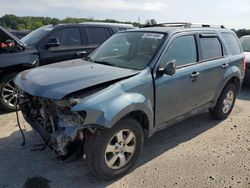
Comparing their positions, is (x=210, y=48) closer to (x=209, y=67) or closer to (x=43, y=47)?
(x=209, y=67)

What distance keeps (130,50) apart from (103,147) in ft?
5.47

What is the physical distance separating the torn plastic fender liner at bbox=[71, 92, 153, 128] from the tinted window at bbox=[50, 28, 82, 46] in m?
3.87

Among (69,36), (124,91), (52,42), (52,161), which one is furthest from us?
(69,36)

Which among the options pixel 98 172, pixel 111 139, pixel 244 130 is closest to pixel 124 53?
pixel 111 139

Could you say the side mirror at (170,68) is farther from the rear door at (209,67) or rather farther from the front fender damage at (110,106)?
the rear door at (209,67)

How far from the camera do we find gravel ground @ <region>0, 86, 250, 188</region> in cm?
365

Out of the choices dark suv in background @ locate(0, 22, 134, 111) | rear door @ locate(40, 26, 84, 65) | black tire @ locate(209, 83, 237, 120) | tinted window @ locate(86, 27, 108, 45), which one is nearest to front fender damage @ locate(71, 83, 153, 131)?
black tire @ locate(209, 83, 237, 120)

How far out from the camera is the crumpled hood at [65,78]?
331cm

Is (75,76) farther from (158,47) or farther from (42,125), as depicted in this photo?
(158,47)

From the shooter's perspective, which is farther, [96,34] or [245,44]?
[245,44]

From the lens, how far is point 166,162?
162 inches

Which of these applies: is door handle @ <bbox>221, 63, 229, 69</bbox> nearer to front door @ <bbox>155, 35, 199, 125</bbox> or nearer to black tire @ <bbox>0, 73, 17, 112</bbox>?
front door @ <bbox>155, 35, 199, 125</bbox>

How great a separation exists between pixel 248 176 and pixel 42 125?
276cm

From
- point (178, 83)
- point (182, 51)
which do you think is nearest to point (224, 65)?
point (182, 51)
